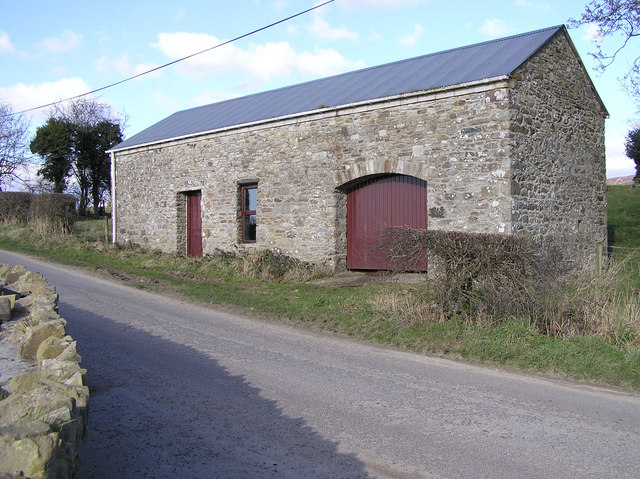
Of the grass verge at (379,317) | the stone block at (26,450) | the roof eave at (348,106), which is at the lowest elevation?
the grass verge at (379,317)

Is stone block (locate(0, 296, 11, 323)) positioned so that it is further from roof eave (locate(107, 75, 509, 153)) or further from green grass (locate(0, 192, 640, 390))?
roof eave (locate(107, 75, 509, 153))

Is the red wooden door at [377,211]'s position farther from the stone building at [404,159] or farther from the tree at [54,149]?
the tree at [54,149]

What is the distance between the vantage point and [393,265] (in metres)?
8.58

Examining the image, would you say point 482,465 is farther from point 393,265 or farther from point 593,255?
point 593,255

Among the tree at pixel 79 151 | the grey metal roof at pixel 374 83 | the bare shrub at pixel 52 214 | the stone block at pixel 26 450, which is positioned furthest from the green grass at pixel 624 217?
the tree at pixel 79 151

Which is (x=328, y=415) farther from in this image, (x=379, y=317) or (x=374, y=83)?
(x=374, y=83)

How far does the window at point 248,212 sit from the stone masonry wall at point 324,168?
0.24 m

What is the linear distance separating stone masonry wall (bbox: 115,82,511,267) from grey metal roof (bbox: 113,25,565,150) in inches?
19.2

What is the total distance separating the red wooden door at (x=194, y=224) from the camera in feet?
61.4

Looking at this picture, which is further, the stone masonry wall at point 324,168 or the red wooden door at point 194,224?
the red wooden door at point 194,224

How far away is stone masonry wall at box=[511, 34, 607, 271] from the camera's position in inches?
459

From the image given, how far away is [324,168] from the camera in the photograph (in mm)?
14234

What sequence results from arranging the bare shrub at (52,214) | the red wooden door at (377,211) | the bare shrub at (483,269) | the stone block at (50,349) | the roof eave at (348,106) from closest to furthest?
the stone block at (50,349) → the bare shrub at (483,269) → the roof eave at (348,106) → the red wooden door at (377,211) → the bare shrub at (52,214)

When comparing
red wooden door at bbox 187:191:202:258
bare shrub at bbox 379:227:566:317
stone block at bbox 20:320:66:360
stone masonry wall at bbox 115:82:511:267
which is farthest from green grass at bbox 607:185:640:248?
stone block at bbox 20:320:66:360
